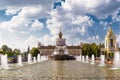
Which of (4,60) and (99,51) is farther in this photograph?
(99,51)

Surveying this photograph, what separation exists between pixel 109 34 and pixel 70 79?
447ft

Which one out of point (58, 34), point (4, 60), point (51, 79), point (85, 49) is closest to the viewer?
point (51, 79)

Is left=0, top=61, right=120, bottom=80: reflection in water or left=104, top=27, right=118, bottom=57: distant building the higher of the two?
left=104, top=27, right=118, bottom=57: distant building

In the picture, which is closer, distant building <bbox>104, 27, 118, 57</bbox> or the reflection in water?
the reflection in water

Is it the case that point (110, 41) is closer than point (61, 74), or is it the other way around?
point (61, 74)

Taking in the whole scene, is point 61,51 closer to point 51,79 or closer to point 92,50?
point 92,50

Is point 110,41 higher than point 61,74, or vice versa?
point 110,41

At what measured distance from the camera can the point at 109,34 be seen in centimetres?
15288

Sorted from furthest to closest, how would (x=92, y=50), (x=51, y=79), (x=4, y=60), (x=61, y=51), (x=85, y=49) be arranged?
(x=85, y=49) < (x=92, y=50) < (x=61, y=51) < (x=4, y=60) < (x=51, y=79)

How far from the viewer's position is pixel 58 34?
576 feet

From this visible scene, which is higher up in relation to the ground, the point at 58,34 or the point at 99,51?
the point at 58,34

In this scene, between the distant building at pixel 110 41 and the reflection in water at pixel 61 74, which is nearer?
the reflection in water at pixel 61 74

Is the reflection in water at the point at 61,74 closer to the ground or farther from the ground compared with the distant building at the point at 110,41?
closer to the ground

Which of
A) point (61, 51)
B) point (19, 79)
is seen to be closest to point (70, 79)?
point (19, 79)
